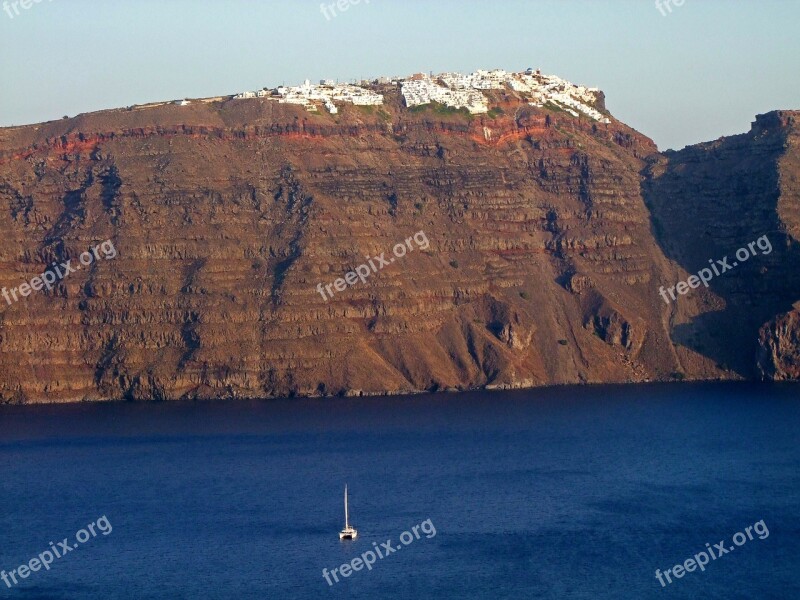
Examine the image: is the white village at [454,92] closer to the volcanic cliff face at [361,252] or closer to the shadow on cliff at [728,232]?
the volcanic cliff face at [361,252]

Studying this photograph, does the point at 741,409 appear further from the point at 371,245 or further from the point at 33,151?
the point at 33,151

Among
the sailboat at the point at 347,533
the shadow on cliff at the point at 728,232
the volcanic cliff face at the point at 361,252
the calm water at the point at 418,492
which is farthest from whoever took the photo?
the shadow on cliff at the point at 728,232

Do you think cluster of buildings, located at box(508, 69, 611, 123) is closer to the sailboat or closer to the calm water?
the calm water

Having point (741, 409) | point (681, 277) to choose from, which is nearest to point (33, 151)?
point (681, 277)

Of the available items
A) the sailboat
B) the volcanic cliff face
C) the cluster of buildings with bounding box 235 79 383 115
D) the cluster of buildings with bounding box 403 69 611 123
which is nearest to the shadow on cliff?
the volcanic cliff face

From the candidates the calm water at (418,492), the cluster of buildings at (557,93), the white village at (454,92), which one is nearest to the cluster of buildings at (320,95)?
the white village at (454,92)

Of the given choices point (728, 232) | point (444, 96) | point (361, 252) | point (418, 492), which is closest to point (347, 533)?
point (418, 492)
